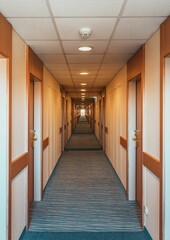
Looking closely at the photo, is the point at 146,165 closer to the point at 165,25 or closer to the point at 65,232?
the point at 65,232

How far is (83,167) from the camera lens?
271 inches

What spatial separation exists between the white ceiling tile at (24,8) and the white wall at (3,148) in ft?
1.51

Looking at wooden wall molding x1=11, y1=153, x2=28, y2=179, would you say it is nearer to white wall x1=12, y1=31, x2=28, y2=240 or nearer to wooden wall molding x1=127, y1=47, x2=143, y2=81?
white wall x1=12, y1=31, x2=28, y2=240

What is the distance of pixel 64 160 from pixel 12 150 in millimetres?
5373

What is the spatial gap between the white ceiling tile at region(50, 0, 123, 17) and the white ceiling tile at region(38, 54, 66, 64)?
1.69 meters

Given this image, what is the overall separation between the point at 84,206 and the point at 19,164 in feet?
5.42

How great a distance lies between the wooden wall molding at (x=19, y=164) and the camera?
2590mm

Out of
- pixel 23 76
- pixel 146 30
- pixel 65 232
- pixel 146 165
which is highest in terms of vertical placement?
pixel 146 30

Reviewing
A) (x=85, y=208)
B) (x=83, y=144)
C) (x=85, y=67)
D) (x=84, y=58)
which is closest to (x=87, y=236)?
(x=85, y=208)

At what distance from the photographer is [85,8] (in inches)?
83.4

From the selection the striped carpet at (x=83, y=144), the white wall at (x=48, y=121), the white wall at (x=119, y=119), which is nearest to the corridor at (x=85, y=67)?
the white wall at (x=119, y=119)

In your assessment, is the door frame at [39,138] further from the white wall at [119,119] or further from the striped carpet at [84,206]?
the white wall at [119,119]

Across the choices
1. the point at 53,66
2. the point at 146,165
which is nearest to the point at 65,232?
the point at 146,165

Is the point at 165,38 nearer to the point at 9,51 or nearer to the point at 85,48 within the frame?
the point at 85,48
